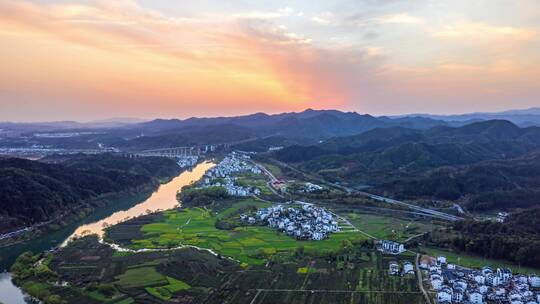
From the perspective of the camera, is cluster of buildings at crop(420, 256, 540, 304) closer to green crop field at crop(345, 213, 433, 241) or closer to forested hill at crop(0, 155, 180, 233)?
green crop field at crop(345, 213, 433, 241)

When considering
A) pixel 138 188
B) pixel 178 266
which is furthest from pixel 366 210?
pixel 138 188

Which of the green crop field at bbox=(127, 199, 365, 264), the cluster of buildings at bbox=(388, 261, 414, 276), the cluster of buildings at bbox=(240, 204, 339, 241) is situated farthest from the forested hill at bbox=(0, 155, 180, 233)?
the cluster of buildings at bbox=(388, 261, 414, 276)

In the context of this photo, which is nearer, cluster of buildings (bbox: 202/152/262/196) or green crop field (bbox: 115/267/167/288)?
green crop field (bbox: 115/267/167/288)

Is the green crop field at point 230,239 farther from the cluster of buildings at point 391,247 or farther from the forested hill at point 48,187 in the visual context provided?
the forested hill at point 48,187

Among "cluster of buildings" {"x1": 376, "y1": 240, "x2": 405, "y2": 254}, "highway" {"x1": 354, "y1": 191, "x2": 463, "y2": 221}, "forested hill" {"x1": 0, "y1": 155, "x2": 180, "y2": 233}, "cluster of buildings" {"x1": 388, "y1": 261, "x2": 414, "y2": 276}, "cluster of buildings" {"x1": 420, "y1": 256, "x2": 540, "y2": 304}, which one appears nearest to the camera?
"cluster of buildings" {"x1": 420, "y1": 256, "x2": 540, "y2": 304}

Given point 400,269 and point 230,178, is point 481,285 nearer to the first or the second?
point 400,269

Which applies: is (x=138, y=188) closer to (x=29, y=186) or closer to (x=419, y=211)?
(x=29, y=186)
